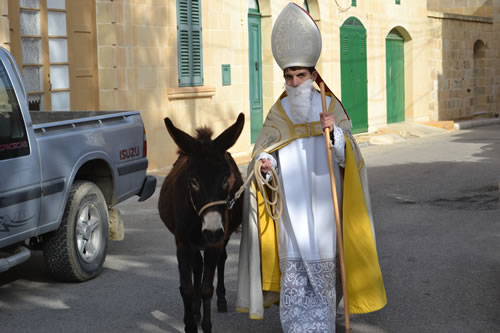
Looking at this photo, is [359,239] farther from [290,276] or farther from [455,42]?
[455,42]

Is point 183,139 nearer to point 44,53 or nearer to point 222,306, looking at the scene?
point 222,306

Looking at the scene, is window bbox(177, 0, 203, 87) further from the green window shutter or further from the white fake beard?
the white fake beard

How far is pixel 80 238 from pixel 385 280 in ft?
8.54

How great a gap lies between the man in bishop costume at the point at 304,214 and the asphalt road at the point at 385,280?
609 millimetres

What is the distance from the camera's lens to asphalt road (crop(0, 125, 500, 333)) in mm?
6078

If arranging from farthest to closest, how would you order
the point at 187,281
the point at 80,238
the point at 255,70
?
the point at 255,70 → the point at 80,238 → the point at 187,281

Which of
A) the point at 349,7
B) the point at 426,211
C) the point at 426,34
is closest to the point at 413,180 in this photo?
the point at 426,211

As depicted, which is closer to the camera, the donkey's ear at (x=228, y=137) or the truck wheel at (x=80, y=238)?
the donkey's ear at (x=228, y=137)

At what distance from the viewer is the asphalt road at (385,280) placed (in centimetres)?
608

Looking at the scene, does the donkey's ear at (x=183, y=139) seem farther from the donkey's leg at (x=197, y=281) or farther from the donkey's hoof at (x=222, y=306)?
the donkey's hoof at (x=222, y=306)

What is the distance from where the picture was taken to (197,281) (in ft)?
20.9

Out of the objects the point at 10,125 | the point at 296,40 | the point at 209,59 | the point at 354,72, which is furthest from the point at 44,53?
the point at 354,72

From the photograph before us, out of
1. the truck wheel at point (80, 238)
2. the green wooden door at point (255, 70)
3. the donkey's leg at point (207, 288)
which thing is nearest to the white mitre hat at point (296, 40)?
the donkey's leg at point (207, 288)

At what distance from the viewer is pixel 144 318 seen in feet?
20.4
